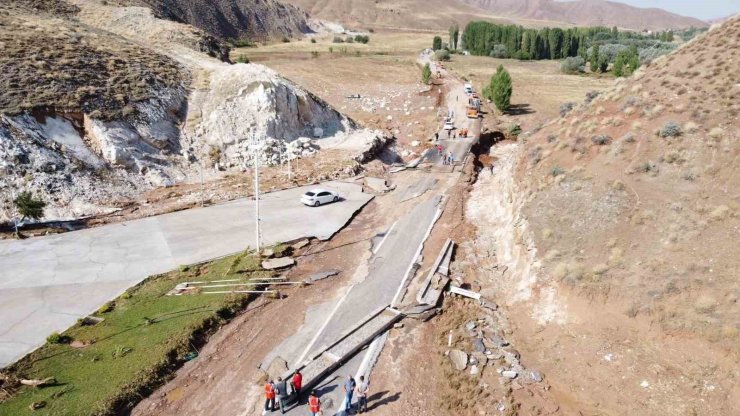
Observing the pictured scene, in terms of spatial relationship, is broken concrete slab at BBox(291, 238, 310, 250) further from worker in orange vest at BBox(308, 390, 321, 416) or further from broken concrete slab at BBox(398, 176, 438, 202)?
worker in orange vest at BBox(308, 390, 321, 416)

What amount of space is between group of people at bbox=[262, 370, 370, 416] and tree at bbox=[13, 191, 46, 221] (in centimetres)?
1978

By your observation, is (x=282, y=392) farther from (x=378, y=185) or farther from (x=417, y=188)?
(x=417, y=188)

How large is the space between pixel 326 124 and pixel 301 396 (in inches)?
1436

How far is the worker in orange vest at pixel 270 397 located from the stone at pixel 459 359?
22.2 feet

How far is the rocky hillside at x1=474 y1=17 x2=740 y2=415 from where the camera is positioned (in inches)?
611

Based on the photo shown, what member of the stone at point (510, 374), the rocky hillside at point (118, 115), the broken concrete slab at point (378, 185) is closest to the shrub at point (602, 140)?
the broken concrete slab at point (378, 185)

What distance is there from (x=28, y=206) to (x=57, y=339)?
1238 centimetres

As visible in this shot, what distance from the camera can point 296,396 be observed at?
15.0m

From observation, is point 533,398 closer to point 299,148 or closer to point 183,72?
point 299,148

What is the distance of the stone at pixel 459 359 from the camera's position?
17.2 m

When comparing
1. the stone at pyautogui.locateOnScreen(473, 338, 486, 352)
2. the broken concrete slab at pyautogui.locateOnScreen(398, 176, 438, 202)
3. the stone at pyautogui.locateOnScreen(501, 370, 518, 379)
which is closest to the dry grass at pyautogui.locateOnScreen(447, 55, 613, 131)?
the broken concrete slab at pyautogui.locateOnScreen(398, 176, 438, 202)

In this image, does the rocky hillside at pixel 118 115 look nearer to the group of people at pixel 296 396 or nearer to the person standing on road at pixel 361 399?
the group of people at pixel 296 396

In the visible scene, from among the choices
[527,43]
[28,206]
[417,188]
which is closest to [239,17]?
[527,43]

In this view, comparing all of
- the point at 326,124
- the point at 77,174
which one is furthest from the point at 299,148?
the point at 77,174
